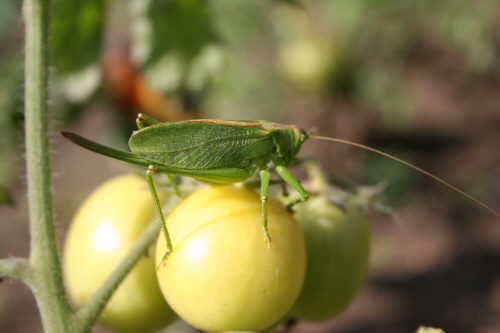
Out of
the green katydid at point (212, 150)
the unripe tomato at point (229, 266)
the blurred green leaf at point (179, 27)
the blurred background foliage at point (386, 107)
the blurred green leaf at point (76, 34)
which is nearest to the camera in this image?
the unripe tomato at point (229, 266)

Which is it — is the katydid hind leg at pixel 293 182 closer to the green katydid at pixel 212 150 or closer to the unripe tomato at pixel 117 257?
the green katydid at pixel 212 150

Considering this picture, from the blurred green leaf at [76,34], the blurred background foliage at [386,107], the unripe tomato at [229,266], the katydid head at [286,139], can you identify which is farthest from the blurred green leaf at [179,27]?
the unripe tomato at [229,266]

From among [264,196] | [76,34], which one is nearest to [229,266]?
[264,196]

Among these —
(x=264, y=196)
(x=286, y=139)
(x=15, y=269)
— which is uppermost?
(x=286, y=139)

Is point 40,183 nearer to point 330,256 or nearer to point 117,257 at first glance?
point 117,257

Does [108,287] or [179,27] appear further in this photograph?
[179,27]

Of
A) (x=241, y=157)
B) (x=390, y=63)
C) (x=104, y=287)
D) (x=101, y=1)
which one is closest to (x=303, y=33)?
(x=390, y=63)

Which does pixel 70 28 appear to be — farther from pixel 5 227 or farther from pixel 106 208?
pixel 5 227
